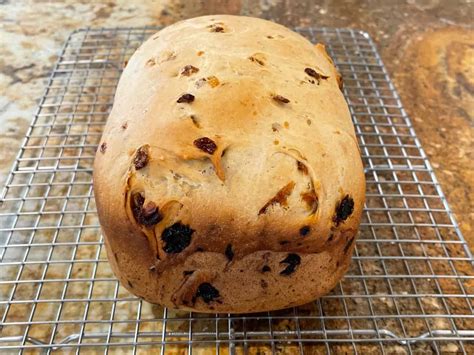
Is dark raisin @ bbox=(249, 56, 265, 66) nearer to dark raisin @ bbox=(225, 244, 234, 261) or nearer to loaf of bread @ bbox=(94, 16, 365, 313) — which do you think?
loaf of bread @ bbox=(94, 16, 365, 313)

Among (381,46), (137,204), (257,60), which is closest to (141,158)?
(137,204)

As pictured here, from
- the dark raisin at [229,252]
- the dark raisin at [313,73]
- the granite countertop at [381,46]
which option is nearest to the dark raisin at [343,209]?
the dark raisin at [229,252]

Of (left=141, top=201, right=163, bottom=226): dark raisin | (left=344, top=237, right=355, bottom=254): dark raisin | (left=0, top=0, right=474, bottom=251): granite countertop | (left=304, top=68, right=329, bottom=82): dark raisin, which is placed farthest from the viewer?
(left=0, top=0, right=474, bottom=251): granite countertop

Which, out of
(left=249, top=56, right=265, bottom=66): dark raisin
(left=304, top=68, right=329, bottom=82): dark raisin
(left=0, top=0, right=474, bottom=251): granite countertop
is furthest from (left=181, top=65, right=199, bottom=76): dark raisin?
(left=0, top=0, right=474, bottom=251): granite countertop

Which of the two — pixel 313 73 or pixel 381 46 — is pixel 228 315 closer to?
pixel 313 73

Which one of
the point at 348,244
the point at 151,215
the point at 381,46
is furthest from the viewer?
the point at 381,46

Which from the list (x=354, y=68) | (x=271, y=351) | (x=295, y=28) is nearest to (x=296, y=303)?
(x=271, y=351)
